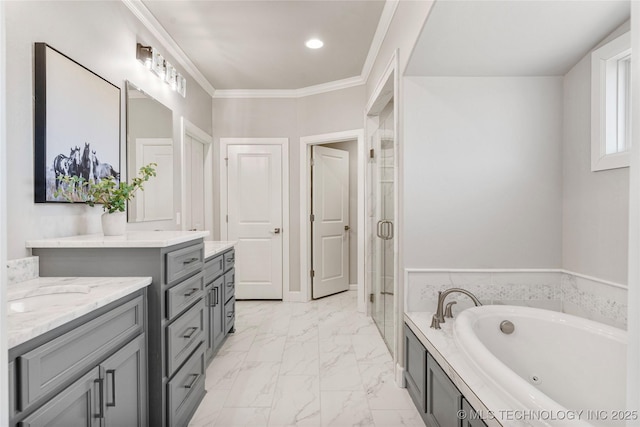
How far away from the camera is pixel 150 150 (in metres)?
2.47

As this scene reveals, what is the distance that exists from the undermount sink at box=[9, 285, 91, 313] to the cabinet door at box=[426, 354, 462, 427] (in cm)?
150

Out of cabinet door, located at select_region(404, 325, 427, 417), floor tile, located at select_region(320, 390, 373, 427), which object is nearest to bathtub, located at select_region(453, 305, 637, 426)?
cabinet door, located at select_region(404, 325, 427, 417)

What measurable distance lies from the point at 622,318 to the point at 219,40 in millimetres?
3354

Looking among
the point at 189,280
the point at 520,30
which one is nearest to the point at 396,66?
the point at 520,30

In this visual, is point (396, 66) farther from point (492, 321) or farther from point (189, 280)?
point (189, 280)

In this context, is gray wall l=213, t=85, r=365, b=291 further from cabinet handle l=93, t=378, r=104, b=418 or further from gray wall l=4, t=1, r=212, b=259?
cabinet handle l=93, t=378, r=104, b=418

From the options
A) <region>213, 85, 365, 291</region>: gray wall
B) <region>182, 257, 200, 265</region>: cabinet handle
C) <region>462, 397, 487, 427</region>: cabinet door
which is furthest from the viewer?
<region>213, 85, 365, 291</region>: gray wall

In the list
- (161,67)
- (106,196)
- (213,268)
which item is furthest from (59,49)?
(213,268)

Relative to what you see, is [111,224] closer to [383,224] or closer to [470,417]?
[470,417]

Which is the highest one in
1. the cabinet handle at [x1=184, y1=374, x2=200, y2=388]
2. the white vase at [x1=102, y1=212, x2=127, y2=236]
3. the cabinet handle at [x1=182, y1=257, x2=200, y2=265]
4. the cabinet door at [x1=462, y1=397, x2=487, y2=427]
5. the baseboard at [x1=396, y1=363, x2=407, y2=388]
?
the white vase at [x1=102, y1=212, x2=127, y2=236]

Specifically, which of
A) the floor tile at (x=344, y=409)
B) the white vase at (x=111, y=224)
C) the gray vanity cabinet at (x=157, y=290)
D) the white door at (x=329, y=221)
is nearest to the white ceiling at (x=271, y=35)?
the white door at (x=329, y=221)

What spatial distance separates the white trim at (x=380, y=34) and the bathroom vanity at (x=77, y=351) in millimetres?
2315

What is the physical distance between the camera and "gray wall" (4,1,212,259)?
1366mm

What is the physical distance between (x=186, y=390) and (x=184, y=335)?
310mm
